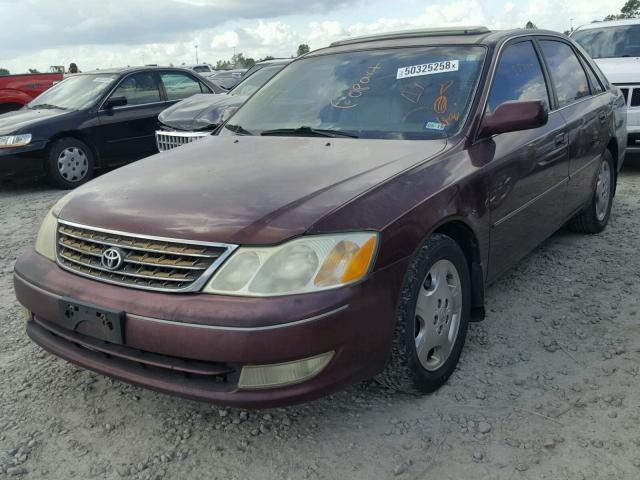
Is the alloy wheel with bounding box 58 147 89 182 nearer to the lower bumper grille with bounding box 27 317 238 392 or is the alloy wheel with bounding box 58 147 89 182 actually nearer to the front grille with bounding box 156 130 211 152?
the front grille with bounding box 156 130 211 152

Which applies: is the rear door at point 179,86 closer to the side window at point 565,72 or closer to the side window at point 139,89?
the side window at point 139,89

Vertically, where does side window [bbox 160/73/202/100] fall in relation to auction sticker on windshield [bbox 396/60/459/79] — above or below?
above

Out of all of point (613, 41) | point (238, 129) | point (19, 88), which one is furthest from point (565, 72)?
point (19, 88)

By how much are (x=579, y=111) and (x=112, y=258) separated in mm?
3287

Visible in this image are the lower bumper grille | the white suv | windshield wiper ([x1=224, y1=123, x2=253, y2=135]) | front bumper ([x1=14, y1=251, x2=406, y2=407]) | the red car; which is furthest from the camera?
the red car

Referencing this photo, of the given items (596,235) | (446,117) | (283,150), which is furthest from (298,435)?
(596,235)

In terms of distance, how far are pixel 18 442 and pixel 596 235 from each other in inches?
170

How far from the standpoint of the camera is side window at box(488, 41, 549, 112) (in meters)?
3.33

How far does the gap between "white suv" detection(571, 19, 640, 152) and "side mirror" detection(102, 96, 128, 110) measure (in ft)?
19.7

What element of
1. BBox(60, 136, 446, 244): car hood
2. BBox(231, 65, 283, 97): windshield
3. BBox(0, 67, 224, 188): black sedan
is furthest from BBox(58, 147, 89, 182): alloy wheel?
BBox(60, 136, 446, 244): car hood

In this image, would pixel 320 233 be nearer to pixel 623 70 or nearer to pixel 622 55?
pixel 623 70

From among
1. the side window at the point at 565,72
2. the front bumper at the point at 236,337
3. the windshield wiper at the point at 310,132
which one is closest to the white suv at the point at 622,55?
the side window at the point at 565,72

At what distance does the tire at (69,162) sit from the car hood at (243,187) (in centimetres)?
493

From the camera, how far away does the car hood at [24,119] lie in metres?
7.43
